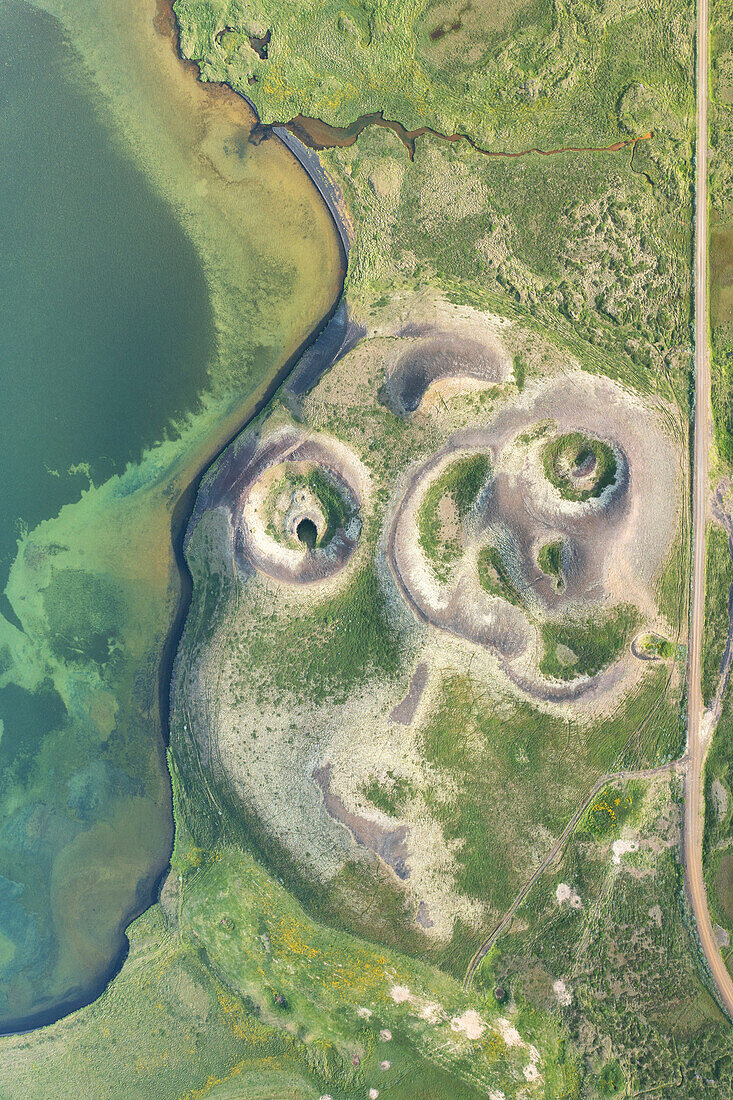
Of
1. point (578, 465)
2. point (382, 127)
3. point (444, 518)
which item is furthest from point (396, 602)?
point (382, 127)

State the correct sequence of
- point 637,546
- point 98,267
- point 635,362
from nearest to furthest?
point 637,546 → point 635,362 → point 98,267

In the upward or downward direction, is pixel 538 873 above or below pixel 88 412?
below

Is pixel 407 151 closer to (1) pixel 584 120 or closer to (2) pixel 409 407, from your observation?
(1) pixel 584 120

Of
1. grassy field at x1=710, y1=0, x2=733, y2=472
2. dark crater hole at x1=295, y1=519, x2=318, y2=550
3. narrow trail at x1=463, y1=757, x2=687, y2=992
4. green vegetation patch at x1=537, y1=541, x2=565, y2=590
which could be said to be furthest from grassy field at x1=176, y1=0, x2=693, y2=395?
narrow trail at x1=463, y1=757, x2=687, y2=992

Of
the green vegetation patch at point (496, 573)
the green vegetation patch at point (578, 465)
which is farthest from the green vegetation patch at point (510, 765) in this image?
the green vegetation patch at point (578, 465)

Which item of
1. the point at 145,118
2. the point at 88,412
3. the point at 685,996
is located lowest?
the point at 685,996

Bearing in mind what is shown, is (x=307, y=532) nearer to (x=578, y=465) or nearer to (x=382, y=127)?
(x=578, y=465)

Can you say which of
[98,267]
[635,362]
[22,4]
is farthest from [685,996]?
[22,4]
